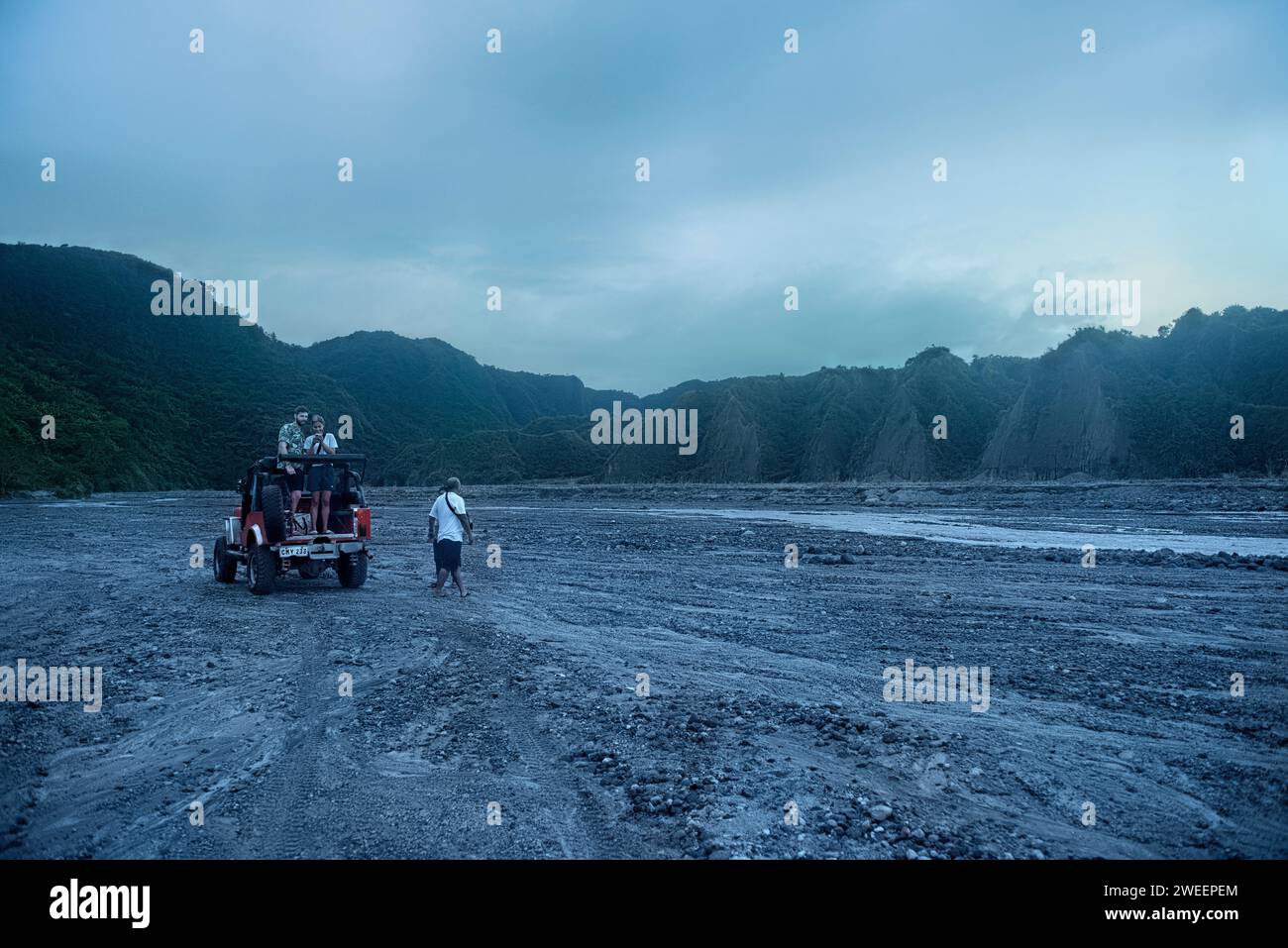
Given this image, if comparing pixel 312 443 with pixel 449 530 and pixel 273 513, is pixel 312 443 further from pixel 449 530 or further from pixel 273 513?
pixel 449 530

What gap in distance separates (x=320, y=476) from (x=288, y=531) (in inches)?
44.7

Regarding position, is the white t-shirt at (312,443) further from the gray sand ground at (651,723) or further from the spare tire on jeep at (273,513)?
the gray sand ground at (651,723)

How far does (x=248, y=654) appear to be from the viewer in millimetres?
8633

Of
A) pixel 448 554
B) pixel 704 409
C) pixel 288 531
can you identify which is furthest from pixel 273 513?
pixel 704 409

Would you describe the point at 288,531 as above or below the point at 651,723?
above

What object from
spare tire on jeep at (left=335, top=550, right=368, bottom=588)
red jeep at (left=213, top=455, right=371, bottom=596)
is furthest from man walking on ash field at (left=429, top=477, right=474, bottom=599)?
spare tire on jeep at (left=335, top=550, right=368, bottom=588)

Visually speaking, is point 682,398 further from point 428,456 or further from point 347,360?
point 347,360

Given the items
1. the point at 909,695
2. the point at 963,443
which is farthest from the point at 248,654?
the point at 963,443

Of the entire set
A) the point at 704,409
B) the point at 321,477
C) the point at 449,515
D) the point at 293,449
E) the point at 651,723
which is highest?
the point at 704,409

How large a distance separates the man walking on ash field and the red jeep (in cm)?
139

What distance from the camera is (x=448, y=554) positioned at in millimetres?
12633

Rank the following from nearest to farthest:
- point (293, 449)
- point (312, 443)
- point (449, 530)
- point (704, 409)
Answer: point (449, 530), point (312, 443), point (293, 449), point (704, 409)

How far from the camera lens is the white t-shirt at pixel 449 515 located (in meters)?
12.2

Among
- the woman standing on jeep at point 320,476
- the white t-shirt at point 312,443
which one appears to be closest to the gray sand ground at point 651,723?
the woman standing on jeep at point 320,476
